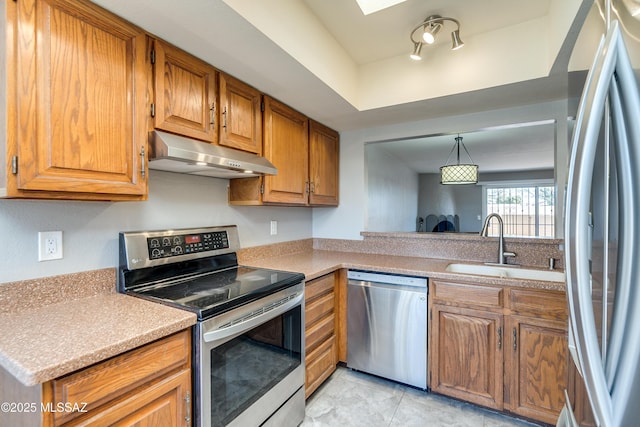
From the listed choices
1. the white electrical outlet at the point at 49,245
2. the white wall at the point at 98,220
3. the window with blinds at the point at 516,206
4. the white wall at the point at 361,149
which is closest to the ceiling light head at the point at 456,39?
the white wall at the point at 361,149

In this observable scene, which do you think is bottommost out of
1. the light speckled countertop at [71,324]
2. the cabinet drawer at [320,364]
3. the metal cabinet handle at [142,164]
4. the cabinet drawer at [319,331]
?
the cabinet drawer at [320,364]

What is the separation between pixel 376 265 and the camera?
7.00ft

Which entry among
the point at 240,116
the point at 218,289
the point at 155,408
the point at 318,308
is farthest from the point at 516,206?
the point at 155,408

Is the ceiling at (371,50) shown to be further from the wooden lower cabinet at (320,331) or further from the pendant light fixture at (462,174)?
the wooden lower cabinet at (320,331)

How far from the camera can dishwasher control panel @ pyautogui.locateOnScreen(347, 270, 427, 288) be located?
198cm

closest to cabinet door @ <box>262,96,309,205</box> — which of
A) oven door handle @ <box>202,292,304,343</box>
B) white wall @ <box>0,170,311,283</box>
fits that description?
white wall @ <box>0,170,311,283</box>

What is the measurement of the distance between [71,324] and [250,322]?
2.10 feet

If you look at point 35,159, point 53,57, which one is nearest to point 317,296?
point 35,159

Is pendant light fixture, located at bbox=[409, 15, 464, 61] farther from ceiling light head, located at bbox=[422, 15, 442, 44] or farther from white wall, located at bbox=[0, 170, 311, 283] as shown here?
white wall, located at bbox=[0, 170, 311, 283]

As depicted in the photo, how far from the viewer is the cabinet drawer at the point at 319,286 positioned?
1894 millimetres

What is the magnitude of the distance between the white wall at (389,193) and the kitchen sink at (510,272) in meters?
0.91

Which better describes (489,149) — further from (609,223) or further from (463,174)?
(609,223)

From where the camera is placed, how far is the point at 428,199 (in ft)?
20.1

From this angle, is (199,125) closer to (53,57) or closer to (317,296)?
(53,57)
